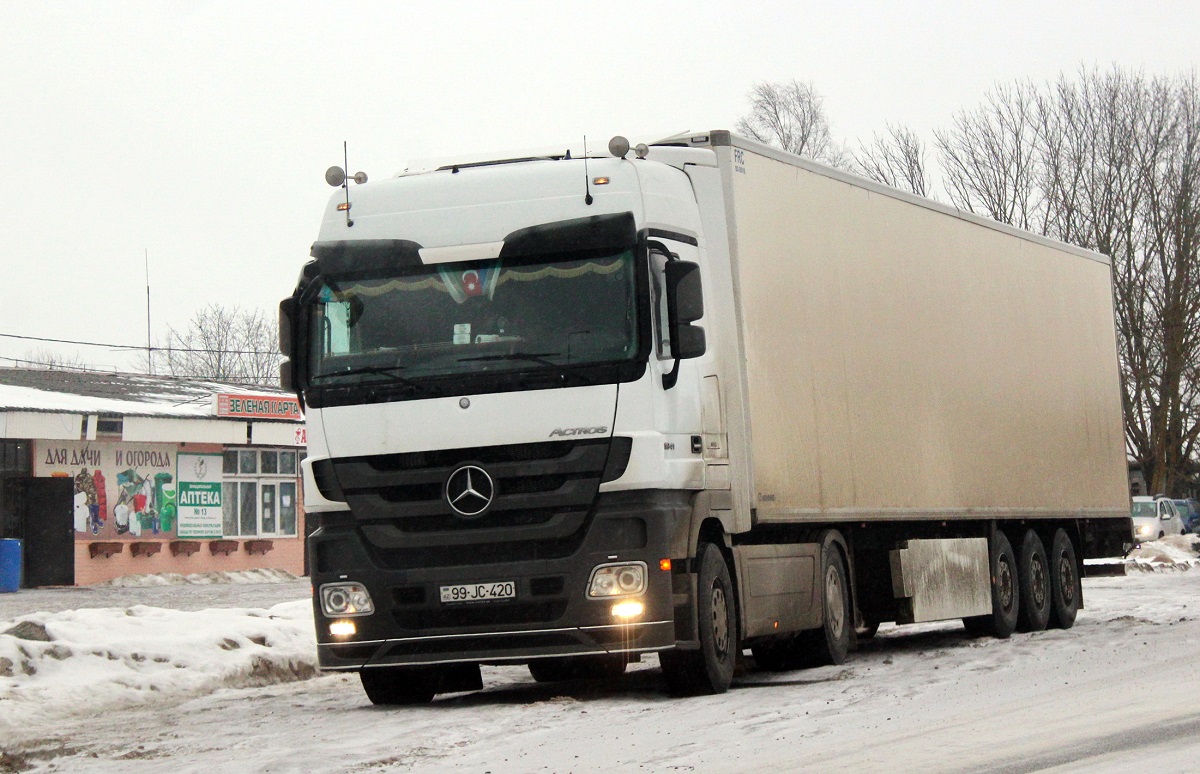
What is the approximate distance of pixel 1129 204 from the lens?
53.5m

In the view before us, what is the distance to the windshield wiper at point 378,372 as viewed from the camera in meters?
11.1

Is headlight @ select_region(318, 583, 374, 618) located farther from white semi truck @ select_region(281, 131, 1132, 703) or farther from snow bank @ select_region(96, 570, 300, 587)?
snow bank @ select_region(96, 570, 300, 587)

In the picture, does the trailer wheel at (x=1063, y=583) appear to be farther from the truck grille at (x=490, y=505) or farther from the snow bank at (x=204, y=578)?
the snow bank at (x=204, y=578)

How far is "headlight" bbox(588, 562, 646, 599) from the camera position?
10844mm

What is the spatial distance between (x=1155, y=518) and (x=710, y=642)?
4340 centimetres

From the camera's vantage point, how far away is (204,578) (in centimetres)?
3641

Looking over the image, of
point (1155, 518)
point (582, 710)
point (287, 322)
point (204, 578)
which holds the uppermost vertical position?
point (287, 322)

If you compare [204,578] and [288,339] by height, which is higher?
[288,339]

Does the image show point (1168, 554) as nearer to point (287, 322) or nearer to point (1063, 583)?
point (1063, 583)

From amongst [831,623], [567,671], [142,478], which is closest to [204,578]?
[142,478]

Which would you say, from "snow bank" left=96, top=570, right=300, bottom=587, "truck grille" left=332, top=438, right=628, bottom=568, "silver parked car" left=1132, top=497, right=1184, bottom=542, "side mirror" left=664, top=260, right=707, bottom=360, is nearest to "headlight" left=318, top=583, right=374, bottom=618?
"truck grille" left=332, top=438, right=628, bottom=568

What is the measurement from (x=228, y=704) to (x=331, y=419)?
→ 2562 mm

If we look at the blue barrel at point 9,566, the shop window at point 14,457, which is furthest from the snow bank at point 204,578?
the blue barrel at point 9,566

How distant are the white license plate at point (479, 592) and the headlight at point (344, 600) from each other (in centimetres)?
57
